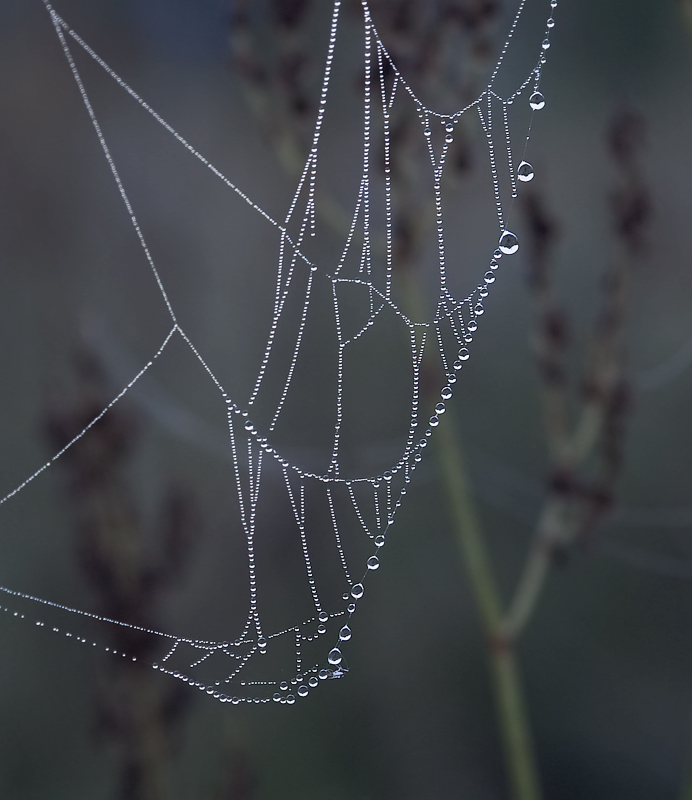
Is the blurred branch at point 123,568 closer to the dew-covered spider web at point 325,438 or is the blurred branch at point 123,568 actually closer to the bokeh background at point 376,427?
the dew-covered spider web at point 325,438

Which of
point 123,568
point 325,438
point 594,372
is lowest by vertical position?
point 123,568

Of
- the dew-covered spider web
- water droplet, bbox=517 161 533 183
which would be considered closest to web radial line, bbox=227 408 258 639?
the dew-covered spider web

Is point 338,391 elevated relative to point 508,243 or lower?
lower

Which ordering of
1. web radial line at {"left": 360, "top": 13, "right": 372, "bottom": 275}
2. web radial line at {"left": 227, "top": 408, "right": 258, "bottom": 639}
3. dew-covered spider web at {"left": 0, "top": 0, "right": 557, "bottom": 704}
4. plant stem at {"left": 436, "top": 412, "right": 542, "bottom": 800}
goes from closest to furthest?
web radial line at {"left": 360, "top": 13, "right": 372, "bottom": 275}, plant stem at {"left": 436, "top": 412, "right": 542, "bottom": 800}, web radial line at {"left": 227, "top": 408, "right": 258, "bottom": 639}, dew-covered spider web at {"left": 0, "top": 0, "right": 557, "bottom": 704}

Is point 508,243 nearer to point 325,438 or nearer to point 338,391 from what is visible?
point 338,391

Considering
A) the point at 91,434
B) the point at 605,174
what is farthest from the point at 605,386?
the point at 605,174

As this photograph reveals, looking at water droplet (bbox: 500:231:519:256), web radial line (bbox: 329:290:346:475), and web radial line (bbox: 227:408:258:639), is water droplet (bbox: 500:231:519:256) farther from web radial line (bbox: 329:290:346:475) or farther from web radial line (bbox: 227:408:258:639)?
web radial line (bbox: 227:408:258:639)

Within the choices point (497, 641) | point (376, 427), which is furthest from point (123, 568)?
point (376, 427)

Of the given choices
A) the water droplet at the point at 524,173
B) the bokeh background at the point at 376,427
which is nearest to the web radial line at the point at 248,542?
the bokeh background at the point at 376,427
